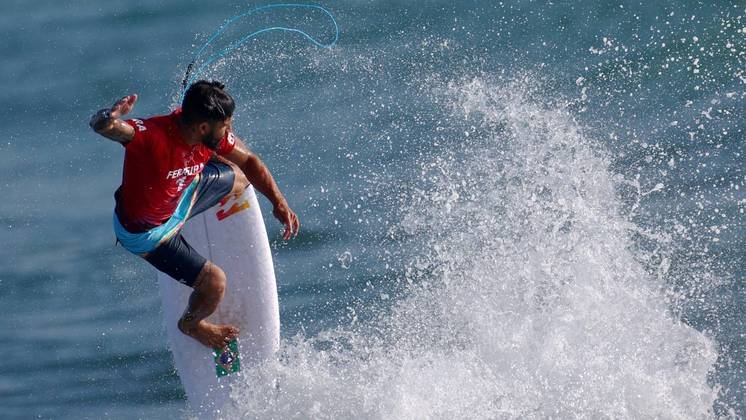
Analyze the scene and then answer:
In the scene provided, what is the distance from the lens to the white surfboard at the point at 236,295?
7324 millimetres

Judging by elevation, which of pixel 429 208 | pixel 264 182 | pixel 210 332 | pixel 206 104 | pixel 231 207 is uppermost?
pixel 429 208

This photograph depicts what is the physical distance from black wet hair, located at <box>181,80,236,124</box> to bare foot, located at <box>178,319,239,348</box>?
5.99 feet

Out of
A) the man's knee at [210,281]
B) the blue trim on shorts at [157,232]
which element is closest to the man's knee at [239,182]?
the blue trim on shorts at [157,232]

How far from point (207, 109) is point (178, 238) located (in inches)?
44.5

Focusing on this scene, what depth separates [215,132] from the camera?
5.80 meters

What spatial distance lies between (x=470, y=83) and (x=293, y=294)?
265cm

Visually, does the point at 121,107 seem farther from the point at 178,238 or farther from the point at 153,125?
the point at 178,238

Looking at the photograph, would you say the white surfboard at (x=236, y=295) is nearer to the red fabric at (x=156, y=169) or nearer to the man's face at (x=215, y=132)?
the red fabric at (x=156, y=169)

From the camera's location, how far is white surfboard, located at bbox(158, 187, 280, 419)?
732 cm

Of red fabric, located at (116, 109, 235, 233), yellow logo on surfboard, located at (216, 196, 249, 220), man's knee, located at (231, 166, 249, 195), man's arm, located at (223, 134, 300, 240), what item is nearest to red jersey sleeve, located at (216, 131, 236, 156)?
red fabric, located at (116, 109, 235, 233)

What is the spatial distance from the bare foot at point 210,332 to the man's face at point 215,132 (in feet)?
5.37

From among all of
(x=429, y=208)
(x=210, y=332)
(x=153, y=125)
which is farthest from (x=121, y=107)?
(x=429, y=208)

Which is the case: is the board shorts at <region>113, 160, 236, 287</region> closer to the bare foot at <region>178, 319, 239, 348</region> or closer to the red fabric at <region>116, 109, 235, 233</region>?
the red fabric at <region>116, 109, 235, 233</region>

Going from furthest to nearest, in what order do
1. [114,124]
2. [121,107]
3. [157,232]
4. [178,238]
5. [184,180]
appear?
[178,238] < [157,232] < [184,180] < [121,107] < [114,124]
